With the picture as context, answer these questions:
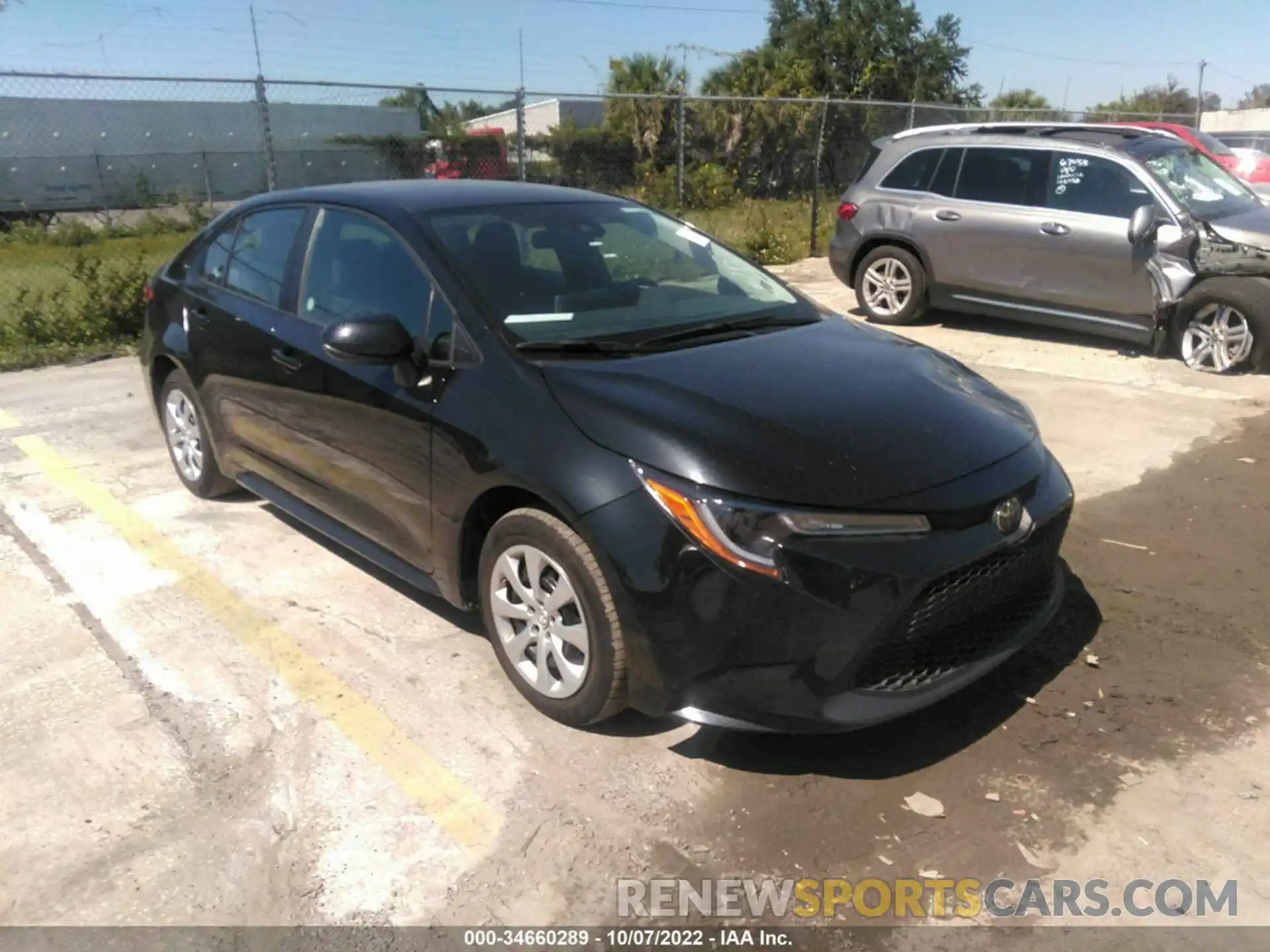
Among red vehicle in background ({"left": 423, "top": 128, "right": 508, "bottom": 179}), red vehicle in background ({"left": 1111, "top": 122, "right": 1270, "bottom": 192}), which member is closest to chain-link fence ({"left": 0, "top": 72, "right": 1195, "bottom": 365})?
red vehicle in background ({"left": 423, "top": 128, "right": 508, "bottom": 179})

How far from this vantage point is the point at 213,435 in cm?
487

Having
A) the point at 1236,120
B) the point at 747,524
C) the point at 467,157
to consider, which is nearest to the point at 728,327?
the point at 747,524

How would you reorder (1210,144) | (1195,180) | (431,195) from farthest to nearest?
(1210,144), (1195,180), (431,195)

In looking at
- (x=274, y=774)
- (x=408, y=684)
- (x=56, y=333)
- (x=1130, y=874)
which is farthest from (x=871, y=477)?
(x=56, y=333)

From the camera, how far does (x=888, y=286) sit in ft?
30.9

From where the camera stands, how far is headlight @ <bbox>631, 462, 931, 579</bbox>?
268 cm

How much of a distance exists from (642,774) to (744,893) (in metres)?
0.54

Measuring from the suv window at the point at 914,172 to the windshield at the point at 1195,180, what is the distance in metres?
1.67

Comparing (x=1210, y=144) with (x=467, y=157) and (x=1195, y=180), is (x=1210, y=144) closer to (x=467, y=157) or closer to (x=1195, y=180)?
(x=1195, y=180)

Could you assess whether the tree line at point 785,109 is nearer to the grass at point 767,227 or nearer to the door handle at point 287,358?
the grass at point 767,227

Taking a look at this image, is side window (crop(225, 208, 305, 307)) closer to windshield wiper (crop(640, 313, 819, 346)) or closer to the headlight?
windshield wiper (crop(640, 313, 819, 346))

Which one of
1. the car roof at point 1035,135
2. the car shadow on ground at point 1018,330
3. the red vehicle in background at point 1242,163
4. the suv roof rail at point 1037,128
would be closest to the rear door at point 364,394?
the car shadow on ground at point 1018,330

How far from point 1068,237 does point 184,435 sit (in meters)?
6.64

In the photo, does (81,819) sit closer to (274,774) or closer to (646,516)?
(274,774)
